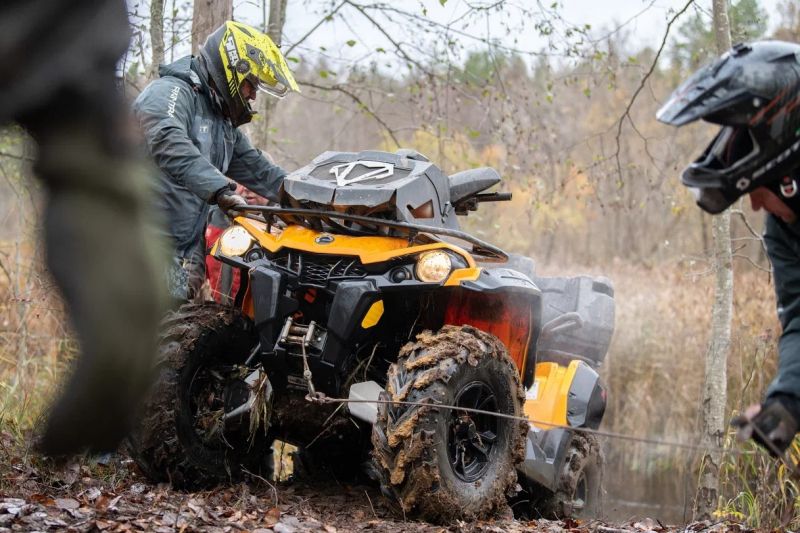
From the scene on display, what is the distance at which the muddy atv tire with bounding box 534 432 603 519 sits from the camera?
241 inches

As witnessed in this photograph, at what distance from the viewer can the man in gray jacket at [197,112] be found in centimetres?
593

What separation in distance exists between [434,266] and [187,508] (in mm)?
1681

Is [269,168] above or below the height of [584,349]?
above

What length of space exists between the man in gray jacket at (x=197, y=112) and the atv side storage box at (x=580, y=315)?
2348 mm

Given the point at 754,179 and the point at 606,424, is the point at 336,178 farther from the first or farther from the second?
the point at 606,424

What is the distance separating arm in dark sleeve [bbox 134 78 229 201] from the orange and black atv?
0.34 metres

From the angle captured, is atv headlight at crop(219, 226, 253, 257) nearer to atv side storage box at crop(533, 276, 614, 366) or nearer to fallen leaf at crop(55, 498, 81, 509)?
fallen leaf at crop(55, 498, 81, 509)

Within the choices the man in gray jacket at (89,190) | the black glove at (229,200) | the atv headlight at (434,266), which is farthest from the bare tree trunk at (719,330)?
the man in gray jacket at (89,190)

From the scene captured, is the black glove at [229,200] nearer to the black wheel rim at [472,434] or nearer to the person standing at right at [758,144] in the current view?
the black wheel rim at [472,434]

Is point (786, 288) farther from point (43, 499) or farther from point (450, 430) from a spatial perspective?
point (43, 499)

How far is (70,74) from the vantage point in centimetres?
276

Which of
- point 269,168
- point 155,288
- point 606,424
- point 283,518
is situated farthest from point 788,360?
point 606,424

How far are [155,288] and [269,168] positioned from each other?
4030 mm

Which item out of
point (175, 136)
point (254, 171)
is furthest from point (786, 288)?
point (254, 171)
